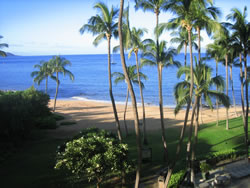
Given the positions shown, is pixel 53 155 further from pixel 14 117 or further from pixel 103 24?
pixel 103 24

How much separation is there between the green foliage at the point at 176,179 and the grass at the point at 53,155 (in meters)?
1.20

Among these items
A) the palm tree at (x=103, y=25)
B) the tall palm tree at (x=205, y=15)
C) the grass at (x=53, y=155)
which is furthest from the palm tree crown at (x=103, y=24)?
the grass at (x=53, y=155)

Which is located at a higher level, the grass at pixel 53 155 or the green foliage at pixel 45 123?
the green foliage at pixel 45 123

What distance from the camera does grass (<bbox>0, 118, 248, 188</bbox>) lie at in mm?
12828

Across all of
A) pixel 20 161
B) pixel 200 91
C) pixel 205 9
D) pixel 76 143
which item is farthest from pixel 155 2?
pixel 20 161

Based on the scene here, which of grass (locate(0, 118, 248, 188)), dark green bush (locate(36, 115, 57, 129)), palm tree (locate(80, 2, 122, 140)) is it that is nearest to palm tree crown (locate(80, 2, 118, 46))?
palm tree (locate(80, 2, 122, 140))

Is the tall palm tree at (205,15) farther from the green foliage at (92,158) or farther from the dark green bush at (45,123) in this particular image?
the dark green bush at (45,123)

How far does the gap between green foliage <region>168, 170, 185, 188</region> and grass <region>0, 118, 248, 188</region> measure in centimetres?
120

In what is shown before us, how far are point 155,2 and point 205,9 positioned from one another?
124 inches

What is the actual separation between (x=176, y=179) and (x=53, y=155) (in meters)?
9.42

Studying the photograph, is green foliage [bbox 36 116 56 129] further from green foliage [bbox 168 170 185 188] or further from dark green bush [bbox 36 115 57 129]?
green foliage [bbox 168 170 185 188]

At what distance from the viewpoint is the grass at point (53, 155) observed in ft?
42.1

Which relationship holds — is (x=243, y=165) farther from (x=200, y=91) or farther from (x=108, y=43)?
(x=108, y=43)

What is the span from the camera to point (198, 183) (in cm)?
1235
